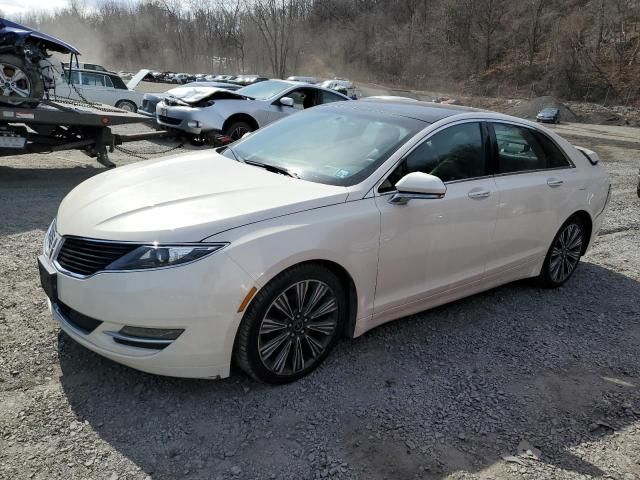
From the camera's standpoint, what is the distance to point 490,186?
4.09 metres

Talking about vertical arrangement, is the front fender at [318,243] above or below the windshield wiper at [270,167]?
below

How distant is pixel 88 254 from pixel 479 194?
2.71 m

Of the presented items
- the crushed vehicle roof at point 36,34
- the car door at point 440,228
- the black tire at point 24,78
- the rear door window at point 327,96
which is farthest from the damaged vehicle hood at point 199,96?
the car door at point 440,228

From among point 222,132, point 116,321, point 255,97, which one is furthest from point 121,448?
point 255,97

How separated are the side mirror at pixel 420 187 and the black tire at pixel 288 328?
70 centimetres

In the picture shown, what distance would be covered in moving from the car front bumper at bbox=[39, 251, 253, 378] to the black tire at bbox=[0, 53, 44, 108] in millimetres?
6167

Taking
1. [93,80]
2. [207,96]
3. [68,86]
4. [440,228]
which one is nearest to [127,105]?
[93,80]

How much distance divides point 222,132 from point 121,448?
29.5 feet

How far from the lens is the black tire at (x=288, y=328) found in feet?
9.50

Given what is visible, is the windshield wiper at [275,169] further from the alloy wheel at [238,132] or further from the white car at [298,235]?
the alloy wheel at [238,132]

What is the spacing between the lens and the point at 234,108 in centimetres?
1098

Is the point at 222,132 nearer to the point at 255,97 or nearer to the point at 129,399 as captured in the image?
the point at 255,97

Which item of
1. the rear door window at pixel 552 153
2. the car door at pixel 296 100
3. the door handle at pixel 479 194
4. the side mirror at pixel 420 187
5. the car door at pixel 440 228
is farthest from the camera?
the car door at pixel 296 100

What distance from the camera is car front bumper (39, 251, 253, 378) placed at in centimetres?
264
